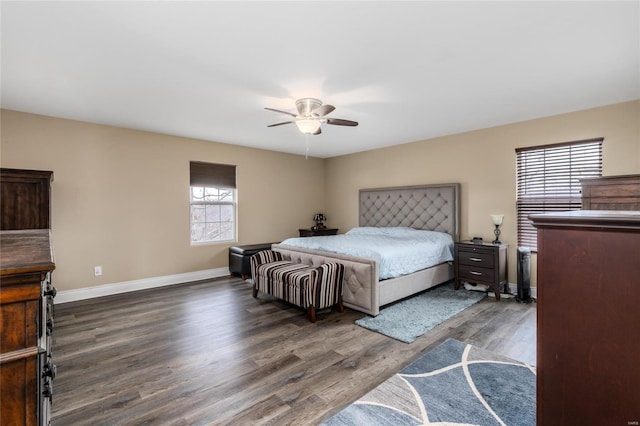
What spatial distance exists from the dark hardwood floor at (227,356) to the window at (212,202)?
173 centimetres

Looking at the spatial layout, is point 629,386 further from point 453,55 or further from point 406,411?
point 453,55

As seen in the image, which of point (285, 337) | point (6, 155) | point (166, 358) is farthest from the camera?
point (6, 155)

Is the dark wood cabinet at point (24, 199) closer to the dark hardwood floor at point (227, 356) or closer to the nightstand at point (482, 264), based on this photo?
the dark hardwood floor at point (227, 356)

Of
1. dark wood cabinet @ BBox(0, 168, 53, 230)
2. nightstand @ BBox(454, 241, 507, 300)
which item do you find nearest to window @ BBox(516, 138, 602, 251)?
nightstand @ BBox(454, 241, 507, 300)

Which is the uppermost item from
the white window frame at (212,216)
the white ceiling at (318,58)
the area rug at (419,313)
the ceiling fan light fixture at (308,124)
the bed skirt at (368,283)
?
the white ceiling at (318,58)

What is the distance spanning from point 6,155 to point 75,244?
1324 mm

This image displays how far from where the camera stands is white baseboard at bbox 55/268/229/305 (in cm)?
404

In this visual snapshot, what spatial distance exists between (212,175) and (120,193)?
1.47 metres

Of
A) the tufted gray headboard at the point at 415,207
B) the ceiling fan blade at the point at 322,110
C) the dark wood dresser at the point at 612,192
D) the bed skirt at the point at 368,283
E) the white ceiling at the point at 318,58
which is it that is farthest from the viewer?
the tufted gray headboard at the point at 415,207

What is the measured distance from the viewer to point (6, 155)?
362cm

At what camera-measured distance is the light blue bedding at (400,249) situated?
3.62 metres

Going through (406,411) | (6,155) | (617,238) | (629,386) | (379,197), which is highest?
(6,155)

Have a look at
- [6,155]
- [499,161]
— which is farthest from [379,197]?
[6,155]

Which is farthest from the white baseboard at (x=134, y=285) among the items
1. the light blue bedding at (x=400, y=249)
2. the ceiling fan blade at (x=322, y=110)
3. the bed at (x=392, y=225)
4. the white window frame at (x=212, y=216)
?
the ceiling fan blade at (x=322, y=110)
